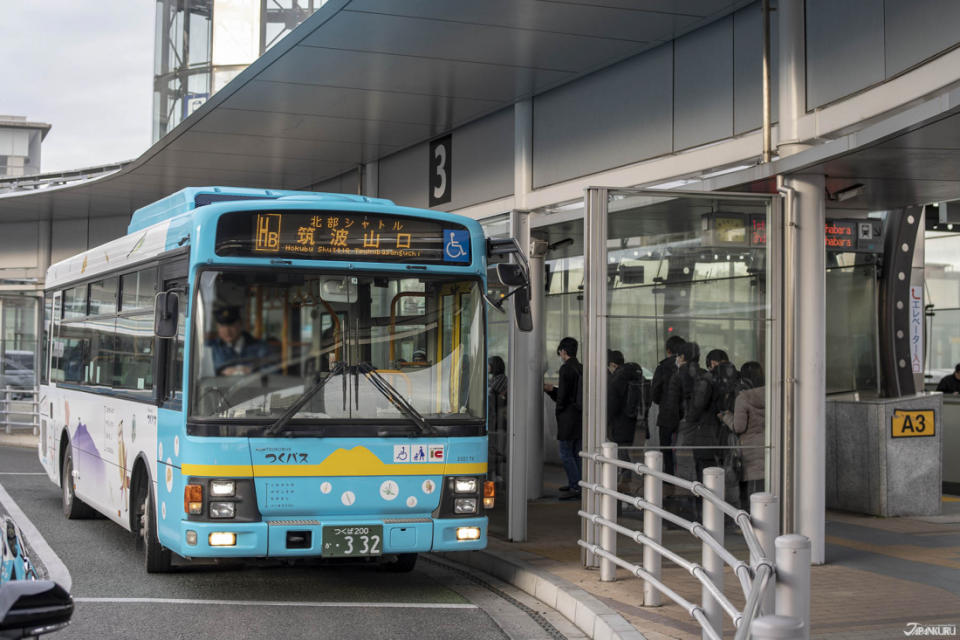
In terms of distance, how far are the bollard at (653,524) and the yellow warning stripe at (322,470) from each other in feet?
4.82

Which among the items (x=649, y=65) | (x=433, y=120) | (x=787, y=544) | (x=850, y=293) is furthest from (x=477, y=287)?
(x=850, y=293)

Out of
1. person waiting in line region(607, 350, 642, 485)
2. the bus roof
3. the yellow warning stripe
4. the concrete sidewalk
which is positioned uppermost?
the bus roof

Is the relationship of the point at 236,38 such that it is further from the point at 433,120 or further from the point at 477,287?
the point at 477,287

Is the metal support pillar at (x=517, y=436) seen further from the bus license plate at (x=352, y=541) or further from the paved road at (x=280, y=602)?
the bus license plate at (x=352, y=541)

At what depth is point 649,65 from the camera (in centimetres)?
1144

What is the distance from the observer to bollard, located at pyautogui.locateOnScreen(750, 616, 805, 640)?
411cm

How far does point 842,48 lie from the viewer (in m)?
9.18

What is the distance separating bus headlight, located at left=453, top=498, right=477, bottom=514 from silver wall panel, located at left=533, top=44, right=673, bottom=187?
159 inches

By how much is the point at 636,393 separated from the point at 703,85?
293 cm

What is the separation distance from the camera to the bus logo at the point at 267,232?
8695 mm

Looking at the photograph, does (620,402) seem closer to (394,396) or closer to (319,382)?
(394,396)

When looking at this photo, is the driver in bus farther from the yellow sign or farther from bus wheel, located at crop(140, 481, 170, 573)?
the yellow sign

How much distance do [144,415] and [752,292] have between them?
16.8 feet

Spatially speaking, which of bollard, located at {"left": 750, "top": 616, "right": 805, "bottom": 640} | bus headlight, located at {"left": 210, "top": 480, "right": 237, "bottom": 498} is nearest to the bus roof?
bus headlight, located at {"left": 210, "top": 480, "right": 237, "bottom": 498}
